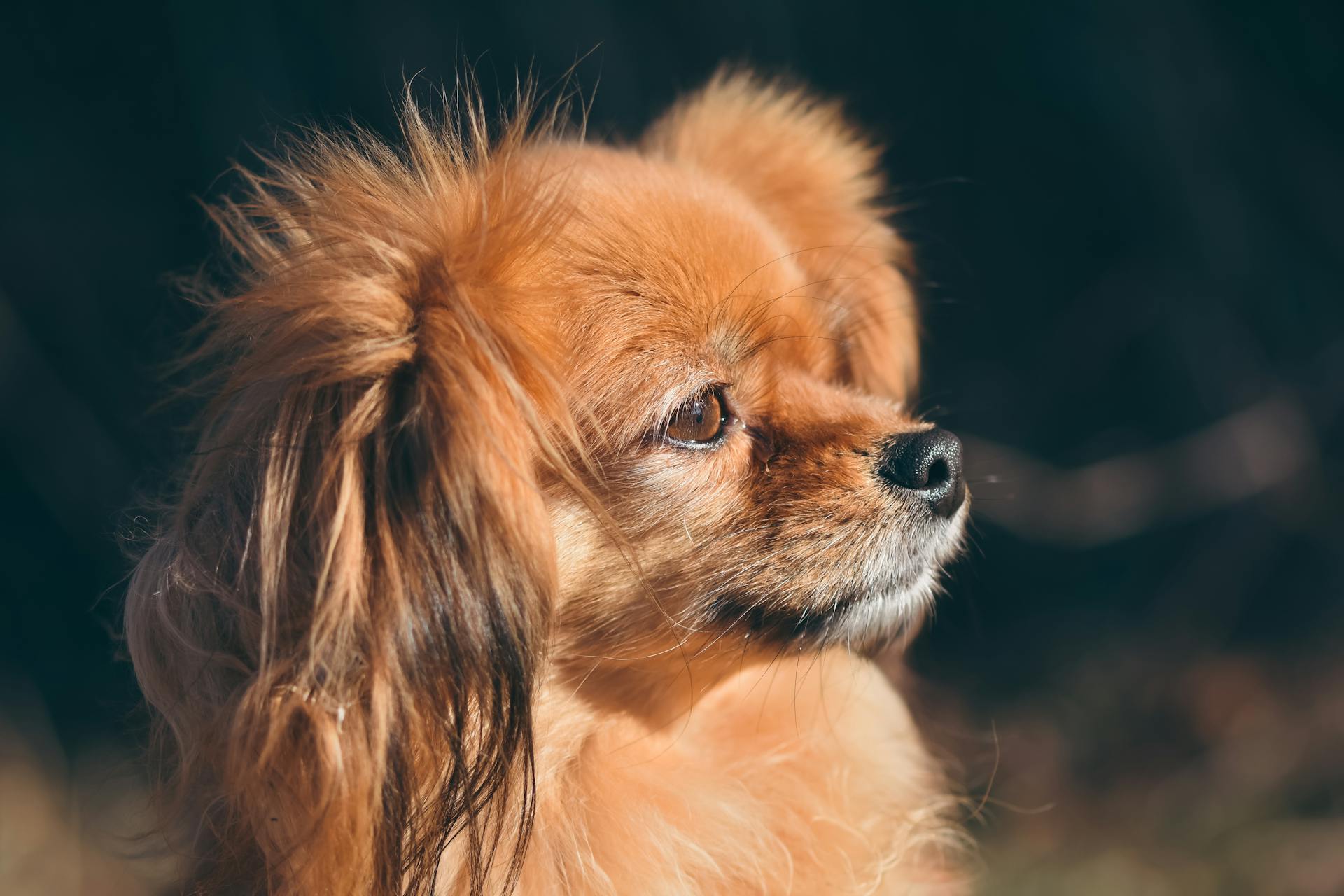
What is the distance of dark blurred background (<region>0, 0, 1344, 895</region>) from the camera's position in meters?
2.55

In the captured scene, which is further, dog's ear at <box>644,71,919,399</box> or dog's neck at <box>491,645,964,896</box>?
dog's ear at <box>644,71,919,399</box>

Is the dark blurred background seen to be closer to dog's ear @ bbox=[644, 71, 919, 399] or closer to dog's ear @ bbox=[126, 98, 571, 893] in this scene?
dog's ear @ bbox=[644, 71, 919, 399]

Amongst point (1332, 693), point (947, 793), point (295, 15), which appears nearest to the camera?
point (947, 793)

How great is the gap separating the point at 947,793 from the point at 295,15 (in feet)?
8.50

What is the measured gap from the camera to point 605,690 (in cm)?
141

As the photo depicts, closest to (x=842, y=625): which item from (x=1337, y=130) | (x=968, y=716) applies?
(x=968, y=716)

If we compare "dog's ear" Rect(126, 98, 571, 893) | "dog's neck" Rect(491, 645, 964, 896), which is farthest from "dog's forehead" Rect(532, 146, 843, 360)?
"dog's neck" Rect(491, 645, 964, 896)

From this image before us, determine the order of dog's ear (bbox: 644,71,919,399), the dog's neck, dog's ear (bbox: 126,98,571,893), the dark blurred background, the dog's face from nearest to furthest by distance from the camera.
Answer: dog's ear (bbox: 126,98,571,893), the dog's face, the dog's neck, dog's ear (bbox: 644,71,919,399), the dark blurred background

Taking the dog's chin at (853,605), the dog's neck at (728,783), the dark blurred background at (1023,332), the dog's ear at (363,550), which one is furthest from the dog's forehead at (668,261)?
the dark blurred background at (1023,332)

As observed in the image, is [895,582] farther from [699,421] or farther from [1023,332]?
[1023,332]

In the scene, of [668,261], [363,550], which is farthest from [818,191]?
[363,550]

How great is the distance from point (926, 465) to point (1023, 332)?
1.72 metres

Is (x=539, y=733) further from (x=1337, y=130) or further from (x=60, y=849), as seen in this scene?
(x=1337, y=130)

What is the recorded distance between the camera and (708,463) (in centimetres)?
132
